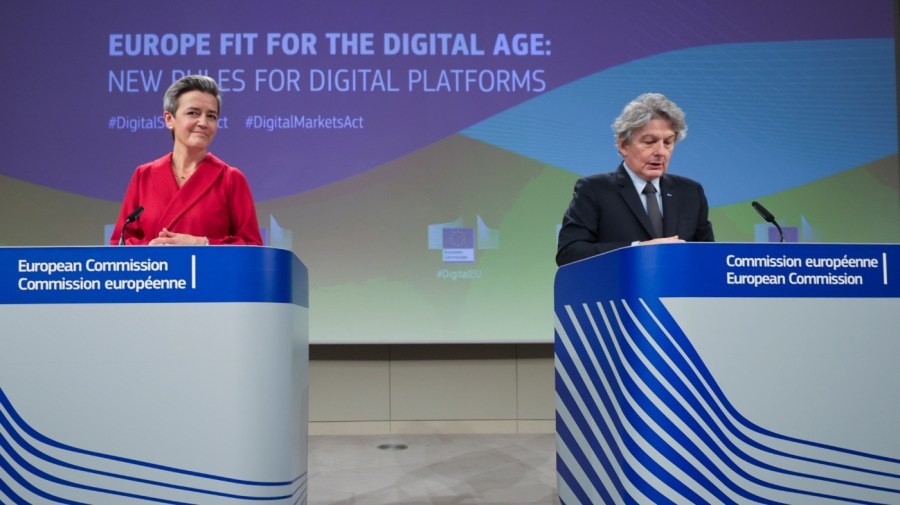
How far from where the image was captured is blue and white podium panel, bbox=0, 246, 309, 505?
5.85 feet

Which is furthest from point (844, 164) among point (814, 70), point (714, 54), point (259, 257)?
point (259, 257)

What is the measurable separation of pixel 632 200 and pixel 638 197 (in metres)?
0.03

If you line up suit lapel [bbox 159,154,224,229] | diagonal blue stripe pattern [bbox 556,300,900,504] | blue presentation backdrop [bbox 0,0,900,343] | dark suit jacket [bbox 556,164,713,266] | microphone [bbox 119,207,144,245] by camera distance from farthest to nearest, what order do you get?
blue presentation backdrop [bbox 0,0,900,343] < dark suit jacket [bbox 556,164,713,266] < suit lapel [bbox 159,154,224,229] < microphone [bbox 119,207,144,245] < diagonal blue stripe pattern [bbox 556,300,900,504]

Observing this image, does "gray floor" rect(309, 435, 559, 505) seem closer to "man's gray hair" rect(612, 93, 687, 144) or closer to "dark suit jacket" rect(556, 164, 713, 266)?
"dark suit jacket" rect(556, 164, 713, 266)

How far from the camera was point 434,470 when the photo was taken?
12.7 feet

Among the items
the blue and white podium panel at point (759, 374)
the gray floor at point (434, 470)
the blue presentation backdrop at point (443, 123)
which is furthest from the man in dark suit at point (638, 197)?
the blue presentation backdrop at point (443, 123)

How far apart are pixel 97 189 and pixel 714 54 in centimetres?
372

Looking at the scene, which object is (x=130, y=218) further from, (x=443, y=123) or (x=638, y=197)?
(x=443, y=123)

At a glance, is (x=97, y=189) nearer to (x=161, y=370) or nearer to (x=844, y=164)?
(x=161, y=370)

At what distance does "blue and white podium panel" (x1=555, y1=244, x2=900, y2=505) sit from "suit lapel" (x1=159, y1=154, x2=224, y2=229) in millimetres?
1408

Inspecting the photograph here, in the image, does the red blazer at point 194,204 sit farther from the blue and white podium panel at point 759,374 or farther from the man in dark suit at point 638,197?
the blue and white podium panel at point 759,374

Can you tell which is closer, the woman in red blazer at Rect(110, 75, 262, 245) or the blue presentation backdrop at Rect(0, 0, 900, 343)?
the woman in red blazer at Rect(110, 75, 262, 245)

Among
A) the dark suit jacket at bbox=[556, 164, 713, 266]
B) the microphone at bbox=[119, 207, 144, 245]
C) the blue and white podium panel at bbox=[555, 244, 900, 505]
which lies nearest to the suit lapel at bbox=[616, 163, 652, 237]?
the dark suit jacket at bbox=[556, 164, 713, 266]

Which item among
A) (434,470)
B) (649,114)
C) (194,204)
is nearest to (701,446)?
(649,114)
